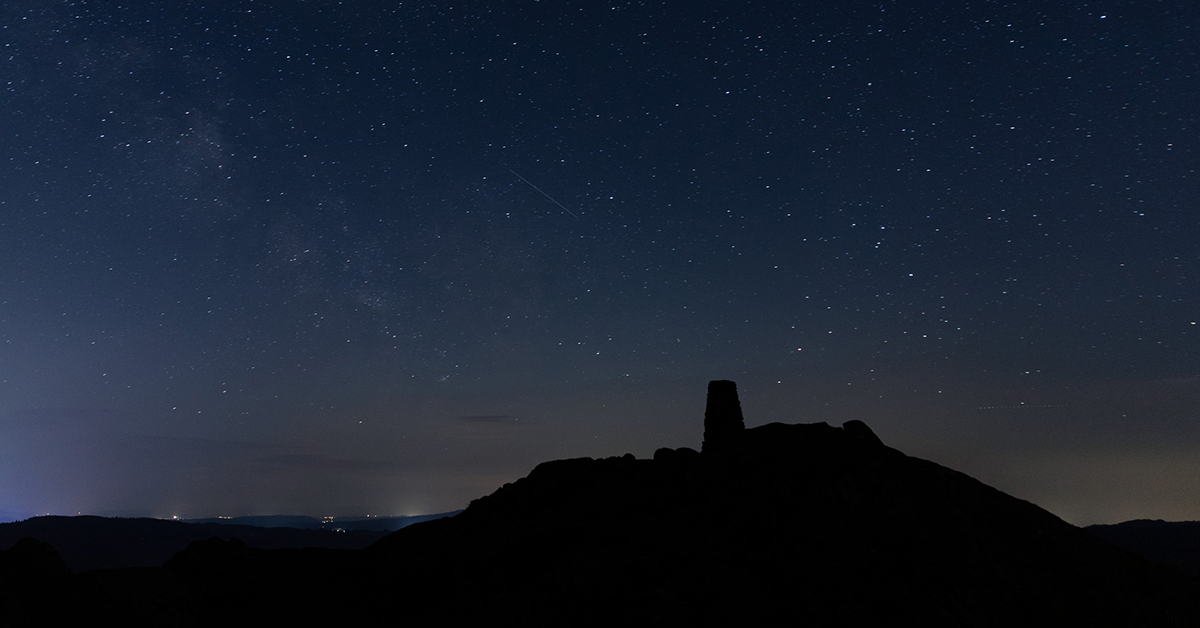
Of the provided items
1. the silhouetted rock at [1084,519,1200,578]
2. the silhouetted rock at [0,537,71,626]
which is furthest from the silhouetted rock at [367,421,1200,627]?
the silhouetted rock at [1084,519,1200,578]

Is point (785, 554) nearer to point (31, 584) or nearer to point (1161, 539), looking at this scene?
point (31, 584)

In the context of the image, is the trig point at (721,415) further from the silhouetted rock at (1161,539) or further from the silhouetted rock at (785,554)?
the silhouetted rock at (1161,539)

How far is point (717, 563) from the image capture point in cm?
2248

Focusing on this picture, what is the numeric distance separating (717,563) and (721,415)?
12.2 m

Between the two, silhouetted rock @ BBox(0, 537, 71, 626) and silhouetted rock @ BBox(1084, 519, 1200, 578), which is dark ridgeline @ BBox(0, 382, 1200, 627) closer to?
silhouetted rock @ BBox(0, 537, 71, 626)

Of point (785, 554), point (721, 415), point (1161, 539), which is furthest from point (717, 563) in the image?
point (1161, 539)

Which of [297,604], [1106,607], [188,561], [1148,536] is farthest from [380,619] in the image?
[1148,536]

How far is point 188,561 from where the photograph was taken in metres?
30.0

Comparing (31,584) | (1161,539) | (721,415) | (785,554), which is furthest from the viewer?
(1161,539)

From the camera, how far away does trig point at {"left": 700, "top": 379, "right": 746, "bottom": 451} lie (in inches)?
1323

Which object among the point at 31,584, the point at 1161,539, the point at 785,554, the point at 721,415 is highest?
the point at 721,415

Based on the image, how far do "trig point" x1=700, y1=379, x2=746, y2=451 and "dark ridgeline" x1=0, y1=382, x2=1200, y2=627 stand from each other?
0.36 metres

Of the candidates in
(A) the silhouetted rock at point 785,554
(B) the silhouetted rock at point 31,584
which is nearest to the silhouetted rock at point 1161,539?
(A) the silhouetted rock at point 785,554

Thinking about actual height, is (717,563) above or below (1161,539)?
above
